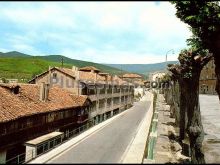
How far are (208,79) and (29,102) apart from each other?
7636 cm

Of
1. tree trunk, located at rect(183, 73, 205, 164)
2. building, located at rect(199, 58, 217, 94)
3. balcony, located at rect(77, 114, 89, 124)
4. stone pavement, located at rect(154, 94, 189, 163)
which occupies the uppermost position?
building, located at rect(199, 58, 217, 94)

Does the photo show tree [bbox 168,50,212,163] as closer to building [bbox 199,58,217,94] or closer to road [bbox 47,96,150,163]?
road [bbox 47,96,150,163]

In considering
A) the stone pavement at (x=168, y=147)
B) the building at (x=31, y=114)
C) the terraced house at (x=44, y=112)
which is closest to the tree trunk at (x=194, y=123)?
the stone pavement at (x=168, y=147)

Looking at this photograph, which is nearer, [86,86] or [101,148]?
[101,148]

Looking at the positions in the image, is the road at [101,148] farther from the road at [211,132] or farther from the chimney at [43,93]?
the road at [211,132]

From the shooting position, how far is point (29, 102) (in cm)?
3522

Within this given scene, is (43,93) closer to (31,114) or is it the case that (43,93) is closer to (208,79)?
(31,114)

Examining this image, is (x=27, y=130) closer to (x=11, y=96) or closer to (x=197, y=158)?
(x=11, y=96)

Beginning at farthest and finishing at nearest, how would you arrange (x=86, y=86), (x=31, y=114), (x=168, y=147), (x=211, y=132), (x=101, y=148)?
(x=86, y=86)
(x=211, y=132)
(x=168, y=147)
(x=31, y=114)
(x=101, y=148)

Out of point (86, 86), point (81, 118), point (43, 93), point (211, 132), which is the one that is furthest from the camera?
point (86, 86)

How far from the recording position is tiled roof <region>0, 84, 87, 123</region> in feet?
98.5

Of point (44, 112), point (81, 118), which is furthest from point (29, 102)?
point (81, 118)

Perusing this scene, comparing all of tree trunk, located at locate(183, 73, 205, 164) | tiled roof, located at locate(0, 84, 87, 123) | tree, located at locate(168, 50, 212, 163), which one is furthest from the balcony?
tree trunk, located at locate(183, 73, 205, 164)

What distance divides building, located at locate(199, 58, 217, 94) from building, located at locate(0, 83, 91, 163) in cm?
5901
